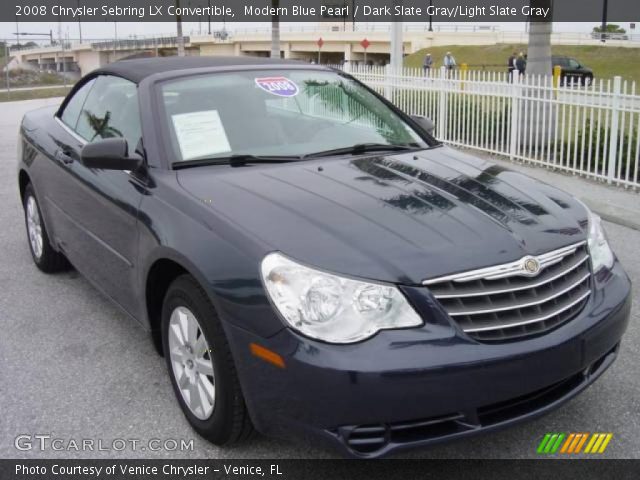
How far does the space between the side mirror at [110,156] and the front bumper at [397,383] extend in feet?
4.14

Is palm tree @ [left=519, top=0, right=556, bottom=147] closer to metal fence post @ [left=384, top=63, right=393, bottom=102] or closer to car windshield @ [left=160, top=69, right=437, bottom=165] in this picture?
metal fence post @ [left=384, top=63, right=393, bottom=102]

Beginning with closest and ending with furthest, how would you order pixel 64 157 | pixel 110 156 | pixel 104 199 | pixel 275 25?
pixel 110 156 < pixel 104 199 < pixel 64 157 < pixel 275 25

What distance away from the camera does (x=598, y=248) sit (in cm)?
330

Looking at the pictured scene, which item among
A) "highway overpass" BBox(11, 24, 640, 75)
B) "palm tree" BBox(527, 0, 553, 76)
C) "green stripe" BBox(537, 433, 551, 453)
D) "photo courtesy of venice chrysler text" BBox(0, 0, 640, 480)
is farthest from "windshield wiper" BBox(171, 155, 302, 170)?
"highway overpass" BBox(11, 24, 640, 75)

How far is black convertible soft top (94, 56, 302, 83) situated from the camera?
4227mm

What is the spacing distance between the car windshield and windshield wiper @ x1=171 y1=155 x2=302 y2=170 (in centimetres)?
2

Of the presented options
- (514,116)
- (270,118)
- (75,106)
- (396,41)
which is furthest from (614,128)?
(396,41)

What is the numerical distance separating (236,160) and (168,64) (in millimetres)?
1061

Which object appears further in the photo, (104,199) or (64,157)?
(64,157)

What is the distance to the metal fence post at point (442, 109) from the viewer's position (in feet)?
40.7

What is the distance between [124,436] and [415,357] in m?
1.49

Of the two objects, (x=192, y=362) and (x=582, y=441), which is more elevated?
A: (x=192, y=362)

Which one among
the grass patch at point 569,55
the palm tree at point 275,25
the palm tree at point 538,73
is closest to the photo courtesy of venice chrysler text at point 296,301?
the palm tree at point 538,73

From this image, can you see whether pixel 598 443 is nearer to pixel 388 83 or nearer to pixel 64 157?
pixel 64 157
